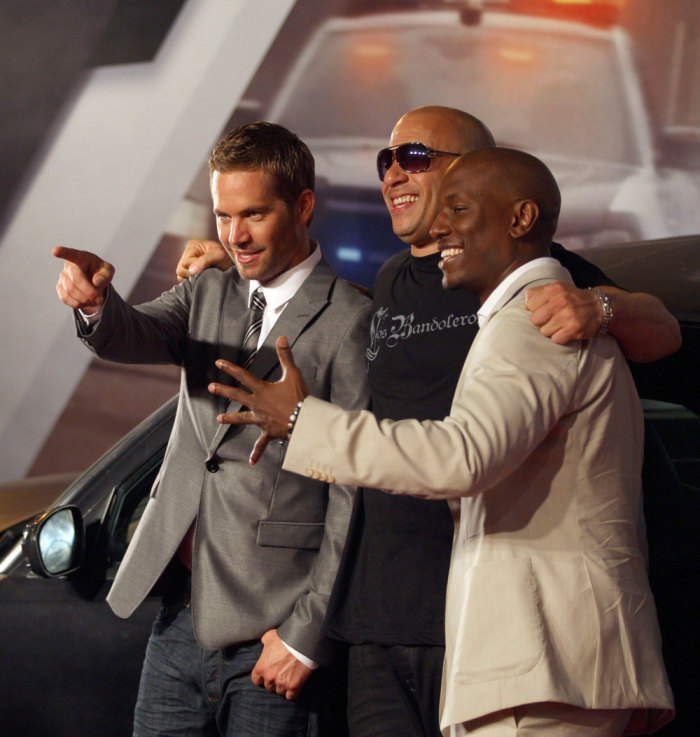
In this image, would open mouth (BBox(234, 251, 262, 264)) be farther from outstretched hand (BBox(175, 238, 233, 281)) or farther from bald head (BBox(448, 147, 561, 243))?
bald head (BBox(448, 147, 561, 243))

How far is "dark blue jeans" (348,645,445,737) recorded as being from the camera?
5.81ft

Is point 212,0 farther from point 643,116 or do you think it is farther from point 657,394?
point 657,394

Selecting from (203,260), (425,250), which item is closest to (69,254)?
(203,260)

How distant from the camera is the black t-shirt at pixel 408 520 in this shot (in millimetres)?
1768

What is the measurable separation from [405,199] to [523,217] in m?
0.59

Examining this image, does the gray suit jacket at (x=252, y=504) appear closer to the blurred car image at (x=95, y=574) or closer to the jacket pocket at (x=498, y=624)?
the blurred car image at (x=95, y=574)

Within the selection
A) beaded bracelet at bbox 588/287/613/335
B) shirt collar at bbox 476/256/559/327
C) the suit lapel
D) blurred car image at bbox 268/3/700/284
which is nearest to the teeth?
the suit lapel

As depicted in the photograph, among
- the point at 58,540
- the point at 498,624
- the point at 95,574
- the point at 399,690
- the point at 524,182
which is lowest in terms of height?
the point at 95,574

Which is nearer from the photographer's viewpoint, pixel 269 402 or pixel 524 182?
pixel 269 402

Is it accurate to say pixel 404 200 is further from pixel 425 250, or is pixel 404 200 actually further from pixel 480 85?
pixel 480 85

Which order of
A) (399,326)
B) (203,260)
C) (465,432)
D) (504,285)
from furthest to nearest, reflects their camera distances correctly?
(203,260) → (399,326) → (504,285) → (465,432)

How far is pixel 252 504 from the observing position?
6.39ft

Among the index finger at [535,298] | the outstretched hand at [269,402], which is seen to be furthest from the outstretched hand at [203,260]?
the index finger at [535,298]

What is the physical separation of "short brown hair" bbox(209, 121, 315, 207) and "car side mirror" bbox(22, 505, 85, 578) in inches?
37.6
